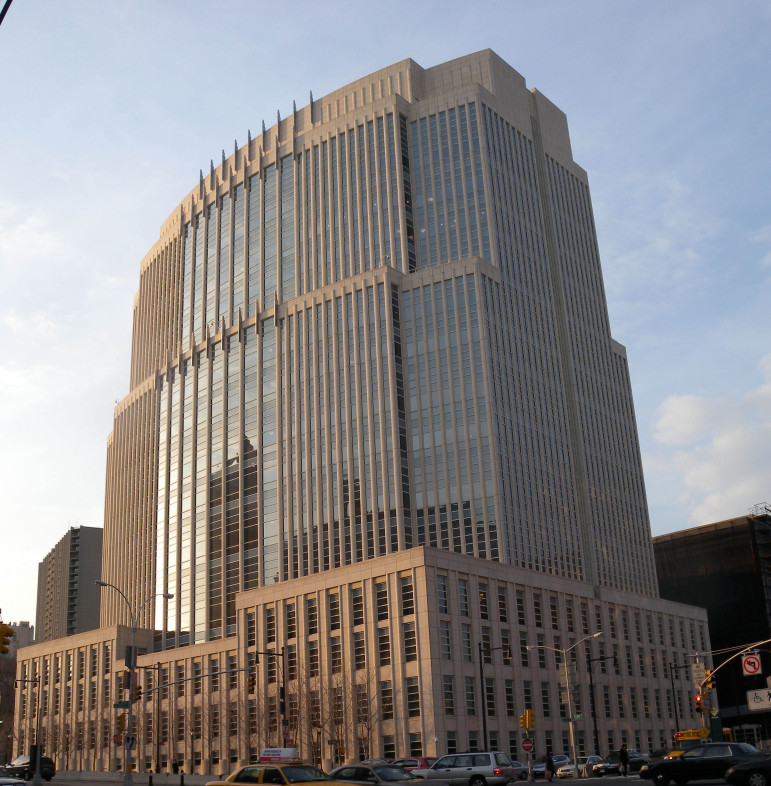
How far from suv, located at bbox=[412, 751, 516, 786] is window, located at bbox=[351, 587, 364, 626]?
42.9m

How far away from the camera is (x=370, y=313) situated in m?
118

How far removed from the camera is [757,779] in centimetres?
3158

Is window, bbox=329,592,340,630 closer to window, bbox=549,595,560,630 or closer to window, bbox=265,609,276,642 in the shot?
window, bbox=265,609,276,642

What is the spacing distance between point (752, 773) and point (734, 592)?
123 meters

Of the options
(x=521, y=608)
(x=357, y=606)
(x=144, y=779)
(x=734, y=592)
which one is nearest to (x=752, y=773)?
(x=357, y=606)

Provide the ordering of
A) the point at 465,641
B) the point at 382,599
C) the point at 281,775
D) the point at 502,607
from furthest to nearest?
the point at 502,607
the point at 382,599
the point at 465,641
the point at 281,775

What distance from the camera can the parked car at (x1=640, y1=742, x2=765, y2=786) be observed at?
122ft

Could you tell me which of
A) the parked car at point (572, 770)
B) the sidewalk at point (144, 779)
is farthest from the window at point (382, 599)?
the parked car at point (572, 770)

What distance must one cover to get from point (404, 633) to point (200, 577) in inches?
2027

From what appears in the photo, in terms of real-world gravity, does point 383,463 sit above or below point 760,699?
above

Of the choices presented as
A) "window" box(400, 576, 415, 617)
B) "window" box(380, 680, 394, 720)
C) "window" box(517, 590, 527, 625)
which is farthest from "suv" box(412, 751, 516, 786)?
"window" box(517, 590, 527, 625)

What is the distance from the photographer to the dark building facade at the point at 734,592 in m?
141

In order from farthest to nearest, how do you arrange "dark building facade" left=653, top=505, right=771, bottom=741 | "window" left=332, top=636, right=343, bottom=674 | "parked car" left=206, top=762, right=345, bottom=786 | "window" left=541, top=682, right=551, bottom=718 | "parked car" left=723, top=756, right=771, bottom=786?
"dark building facade" left=653, top=505, right=771, bottom=741 → "window" left=541, top=682, right=551, bottom=718 → "window" left=332, top=636, right=343, bottom=674 → "parked car" left=723, top=756, right=771, bottom=786 → "parked car" left=206, top=762, right=345, bottom=786

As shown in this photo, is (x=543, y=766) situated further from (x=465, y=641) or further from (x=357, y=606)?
(x=357, y=606)
